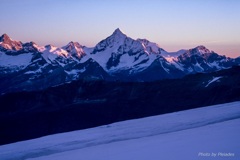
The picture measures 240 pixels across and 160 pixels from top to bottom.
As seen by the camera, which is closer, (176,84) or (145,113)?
(145,113)

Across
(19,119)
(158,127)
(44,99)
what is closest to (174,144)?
(158,127)

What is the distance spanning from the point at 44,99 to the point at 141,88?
101 ft

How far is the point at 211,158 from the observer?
10750 millimetres

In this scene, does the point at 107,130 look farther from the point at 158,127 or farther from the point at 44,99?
the point at 44,99

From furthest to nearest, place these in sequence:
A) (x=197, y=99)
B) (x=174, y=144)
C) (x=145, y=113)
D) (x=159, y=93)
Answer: (x=159, y=93)
(x=197, y=99)
(x=145, y=113)
(x=174, y=144)

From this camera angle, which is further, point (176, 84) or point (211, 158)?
point (176, 84)

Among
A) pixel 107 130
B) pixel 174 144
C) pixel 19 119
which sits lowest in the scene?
pixel 19 119

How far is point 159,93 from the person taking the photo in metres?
93.8

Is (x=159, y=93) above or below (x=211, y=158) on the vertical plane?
below

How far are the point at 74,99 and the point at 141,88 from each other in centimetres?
2112

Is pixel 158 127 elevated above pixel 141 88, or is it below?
above

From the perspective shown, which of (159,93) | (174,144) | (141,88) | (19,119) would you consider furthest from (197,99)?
(174,144)

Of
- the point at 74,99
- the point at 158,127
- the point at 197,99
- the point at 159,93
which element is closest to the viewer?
the point at 158,127

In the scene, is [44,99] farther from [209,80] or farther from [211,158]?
[211,158]
